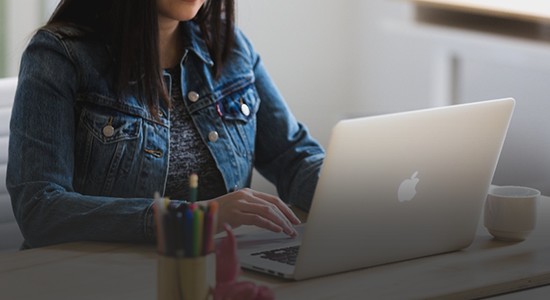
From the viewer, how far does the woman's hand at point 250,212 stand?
5.56 ft

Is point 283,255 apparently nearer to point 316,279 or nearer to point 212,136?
point 316,279

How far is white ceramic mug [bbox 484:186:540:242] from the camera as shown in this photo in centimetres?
176

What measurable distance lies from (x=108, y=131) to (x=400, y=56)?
7.21 ft

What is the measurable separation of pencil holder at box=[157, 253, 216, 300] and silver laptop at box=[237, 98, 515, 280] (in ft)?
0.82

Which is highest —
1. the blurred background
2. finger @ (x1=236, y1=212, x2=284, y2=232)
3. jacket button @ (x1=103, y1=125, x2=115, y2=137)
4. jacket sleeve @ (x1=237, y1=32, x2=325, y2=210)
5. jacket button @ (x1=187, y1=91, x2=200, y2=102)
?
jacket button @ (x1=187, y1=91, x2=200, y2=102)

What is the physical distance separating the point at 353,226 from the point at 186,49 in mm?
759

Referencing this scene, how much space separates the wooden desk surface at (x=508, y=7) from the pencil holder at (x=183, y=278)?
2235 millimetres

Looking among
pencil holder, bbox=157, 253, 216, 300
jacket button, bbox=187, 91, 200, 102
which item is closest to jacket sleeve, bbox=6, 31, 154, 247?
jacket button, bbox=187, 91, 200, 102

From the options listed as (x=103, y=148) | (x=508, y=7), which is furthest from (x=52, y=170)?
(x=508, y=7)

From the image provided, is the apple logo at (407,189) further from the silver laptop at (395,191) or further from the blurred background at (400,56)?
the blurred background at (400,56)

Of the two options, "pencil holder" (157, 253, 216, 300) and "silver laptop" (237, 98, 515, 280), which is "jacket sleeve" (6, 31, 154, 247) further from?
"pencil holder" (157, 253, 216, 300)

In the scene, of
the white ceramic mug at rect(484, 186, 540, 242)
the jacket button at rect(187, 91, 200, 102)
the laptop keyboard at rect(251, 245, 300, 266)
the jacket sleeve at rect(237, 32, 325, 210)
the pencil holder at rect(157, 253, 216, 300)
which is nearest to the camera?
the pencil holder at rect(157, 253, 216, 300)

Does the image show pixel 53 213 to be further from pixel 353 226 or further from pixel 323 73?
pixel 323 73

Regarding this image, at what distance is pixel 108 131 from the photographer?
6.50 ft
